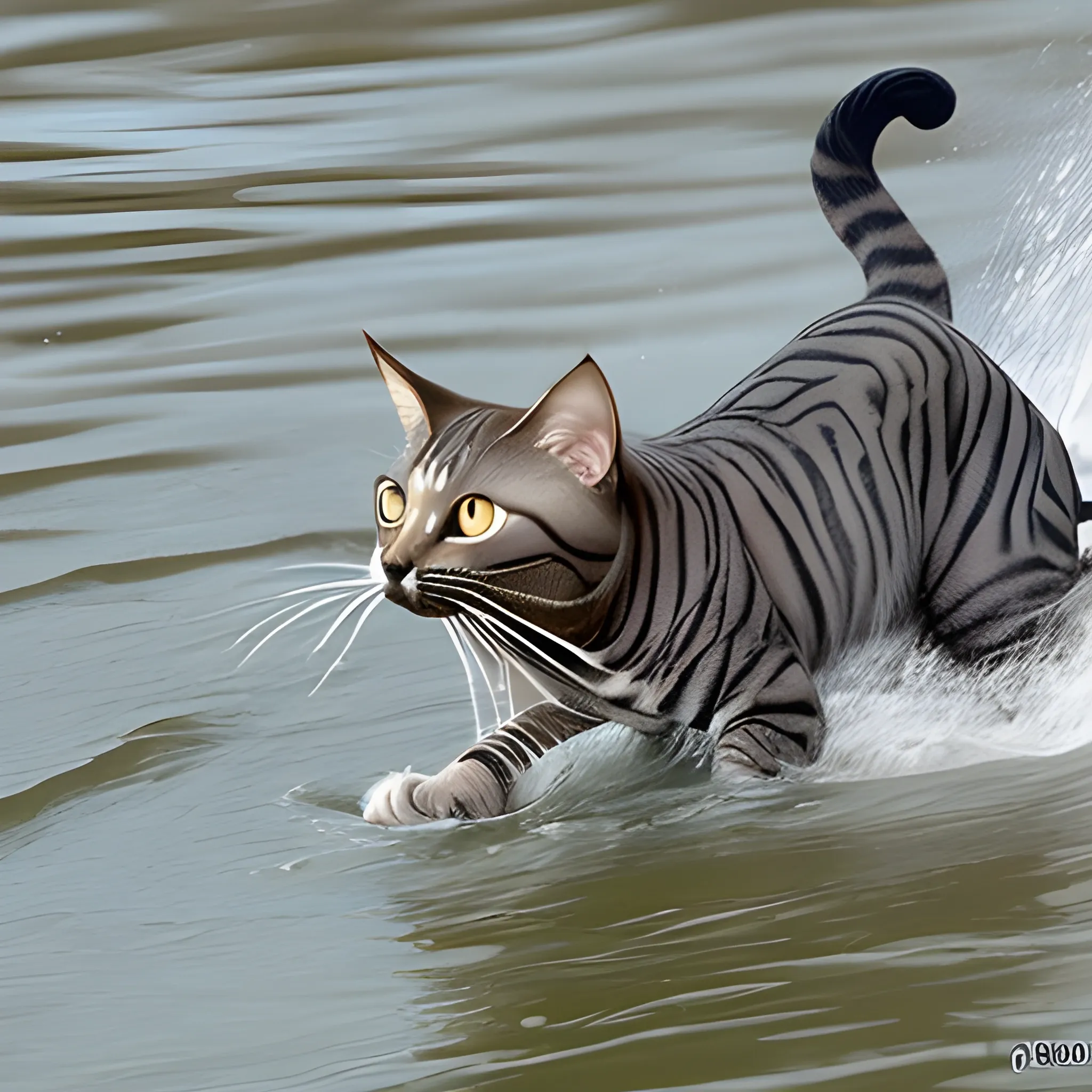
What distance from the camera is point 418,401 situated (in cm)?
249

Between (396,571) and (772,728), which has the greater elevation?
(396,571)

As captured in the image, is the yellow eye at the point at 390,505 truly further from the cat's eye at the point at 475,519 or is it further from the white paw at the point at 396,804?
the white paw at the point at 396,804

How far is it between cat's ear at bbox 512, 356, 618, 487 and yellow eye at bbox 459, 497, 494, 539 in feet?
0.35

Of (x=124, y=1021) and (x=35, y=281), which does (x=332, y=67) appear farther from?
(x=124, y=1021)

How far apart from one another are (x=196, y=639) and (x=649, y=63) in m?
4.50

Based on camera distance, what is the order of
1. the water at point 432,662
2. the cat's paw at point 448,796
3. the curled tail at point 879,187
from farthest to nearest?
the curled tail at point 879,187 < the cat's paw at point 448,796 < the water at point 432,662

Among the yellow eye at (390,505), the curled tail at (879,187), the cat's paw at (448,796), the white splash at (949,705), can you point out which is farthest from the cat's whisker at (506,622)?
Result: the curled tail at (879,187)

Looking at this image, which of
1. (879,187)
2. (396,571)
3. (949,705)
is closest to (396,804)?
(396,571)

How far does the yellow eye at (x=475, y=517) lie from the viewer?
2.35 metres

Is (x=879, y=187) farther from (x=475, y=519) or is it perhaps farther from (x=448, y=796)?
(x=448, y=796)

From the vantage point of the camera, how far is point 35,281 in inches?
241

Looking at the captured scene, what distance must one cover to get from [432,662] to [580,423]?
1.17 m

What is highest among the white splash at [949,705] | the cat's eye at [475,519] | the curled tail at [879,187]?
the curled tail at [879,187]

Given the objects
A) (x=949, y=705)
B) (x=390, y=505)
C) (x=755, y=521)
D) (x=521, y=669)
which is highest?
(x=390, y=505)
